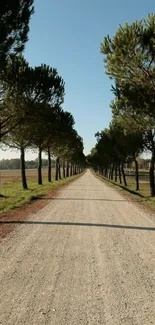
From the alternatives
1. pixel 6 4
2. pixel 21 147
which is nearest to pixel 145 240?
pixel 6 4

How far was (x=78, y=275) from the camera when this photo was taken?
6.88 meters

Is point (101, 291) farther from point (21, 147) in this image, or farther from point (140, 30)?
point (21, 147)

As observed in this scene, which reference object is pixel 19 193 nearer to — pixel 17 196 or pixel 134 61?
pixel 17 196

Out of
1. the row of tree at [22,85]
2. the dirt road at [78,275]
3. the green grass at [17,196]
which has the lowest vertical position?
the dirt road at [78,275]

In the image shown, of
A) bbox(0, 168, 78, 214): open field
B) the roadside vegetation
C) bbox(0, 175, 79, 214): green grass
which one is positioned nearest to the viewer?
bbox(0, 175, 79, 214): green grass

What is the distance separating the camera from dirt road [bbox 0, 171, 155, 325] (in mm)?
5043

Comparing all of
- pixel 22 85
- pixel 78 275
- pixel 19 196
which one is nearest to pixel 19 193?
pixel 19 196

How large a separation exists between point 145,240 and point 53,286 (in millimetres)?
4799

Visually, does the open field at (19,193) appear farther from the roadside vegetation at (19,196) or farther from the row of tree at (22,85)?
the row of tree at (22,85)

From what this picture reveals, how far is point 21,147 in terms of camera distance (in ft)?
116

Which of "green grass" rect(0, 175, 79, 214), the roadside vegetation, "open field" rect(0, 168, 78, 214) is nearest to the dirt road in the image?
"green grass" rect(0, 175, 79, 214)

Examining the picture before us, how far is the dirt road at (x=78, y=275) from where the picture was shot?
5.04 m

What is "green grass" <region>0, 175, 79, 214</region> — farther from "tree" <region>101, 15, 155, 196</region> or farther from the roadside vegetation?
"tree" <region>101, 15, 155, 196</region>

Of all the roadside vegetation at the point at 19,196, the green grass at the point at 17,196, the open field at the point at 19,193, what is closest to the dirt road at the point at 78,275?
the green grass at the point at 17,196
